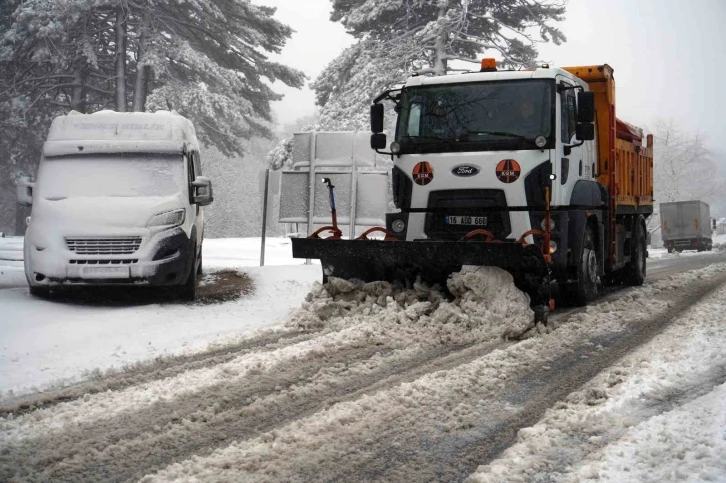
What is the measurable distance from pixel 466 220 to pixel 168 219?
3.97m

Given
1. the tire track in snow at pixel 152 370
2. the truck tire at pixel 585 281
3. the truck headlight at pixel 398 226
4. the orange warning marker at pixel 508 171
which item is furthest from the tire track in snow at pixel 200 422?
the truck tire at pixel 585 281

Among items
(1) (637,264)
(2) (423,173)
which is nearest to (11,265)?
(2) (423,173)

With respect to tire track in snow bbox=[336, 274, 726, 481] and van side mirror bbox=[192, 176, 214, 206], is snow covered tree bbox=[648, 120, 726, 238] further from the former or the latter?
tire track in snow bbox=[336, 274, 726, 481]

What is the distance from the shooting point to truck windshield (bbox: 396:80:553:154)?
8367mm

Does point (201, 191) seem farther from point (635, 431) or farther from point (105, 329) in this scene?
point (635, 431)

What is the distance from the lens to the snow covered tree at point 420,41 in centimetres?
2461

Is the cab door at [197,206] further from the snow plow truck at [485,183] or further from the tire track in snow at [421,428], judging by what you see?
the tire track in snow at [421,428]

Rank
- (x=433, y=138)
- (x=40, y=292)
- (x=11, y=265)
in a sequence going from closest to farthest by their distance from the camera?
(x=433, y=138), (x=40, y=292), (x=11, y=265)

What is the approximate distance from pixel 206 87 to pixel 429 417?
920 inches

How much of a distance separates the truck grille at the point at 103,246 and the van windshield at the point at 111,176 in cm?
85

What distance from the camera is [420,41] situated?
24500mm

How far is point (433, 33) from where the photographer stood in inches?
943

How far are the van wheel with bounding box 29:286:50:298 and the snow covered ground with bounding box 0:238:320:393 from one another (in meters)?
0.17

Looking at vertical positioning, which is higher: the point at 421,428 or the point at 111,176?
the point at 111,176
